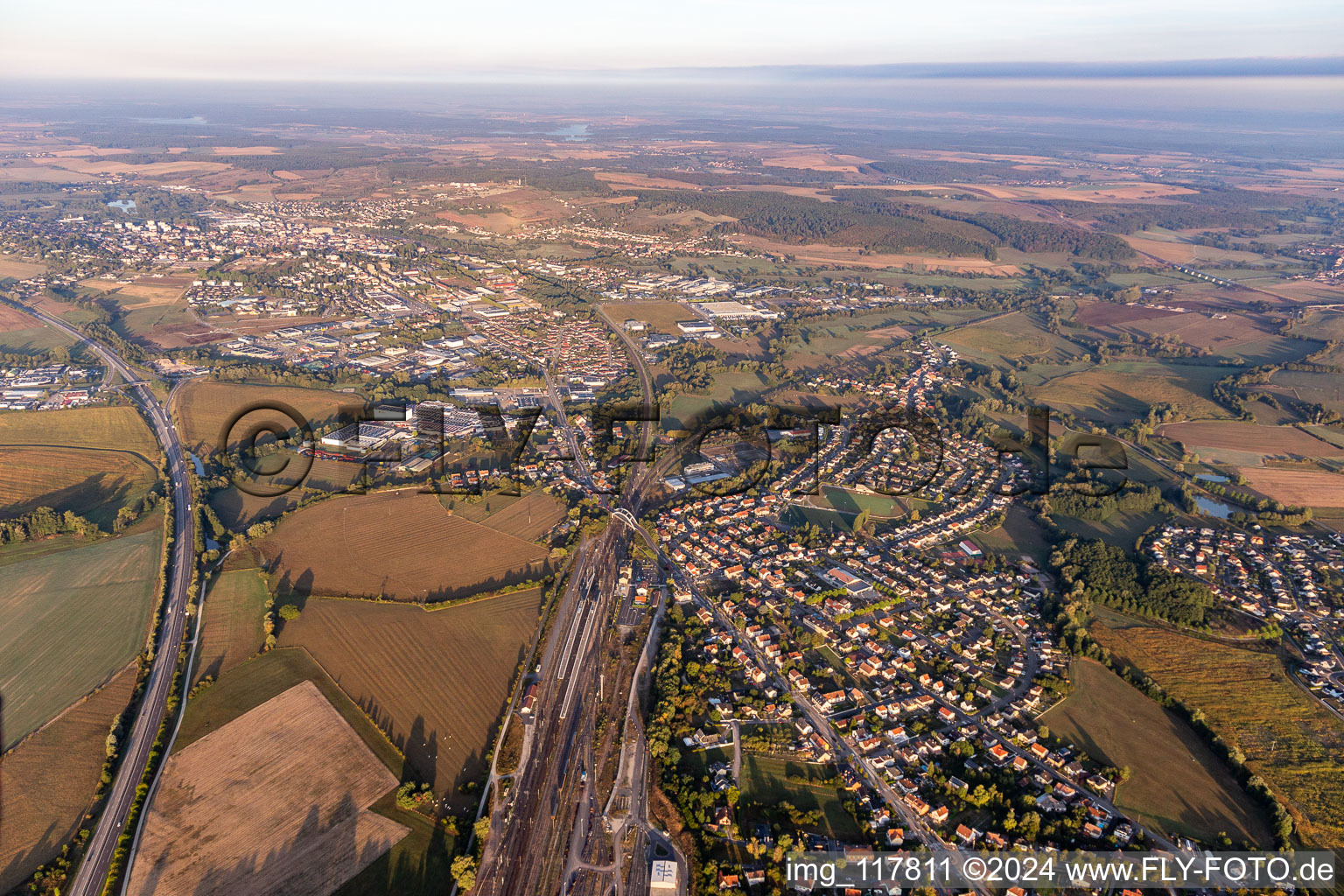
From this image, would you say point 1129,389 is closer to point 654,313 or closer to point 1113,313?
point 1113,313

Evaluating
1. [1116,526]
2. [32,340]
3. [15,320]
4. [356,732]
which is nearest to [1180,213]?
[1116,526]

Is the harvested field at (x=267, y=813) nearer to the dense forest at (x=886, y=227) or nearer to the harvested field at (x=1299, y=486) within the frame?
the harvested field at (x=1299, y=486)

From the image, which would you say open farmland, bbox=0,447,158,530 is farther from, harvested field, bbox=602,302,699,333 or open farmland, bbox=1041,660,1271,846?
open farmland, bbox=1041,660,1271,846

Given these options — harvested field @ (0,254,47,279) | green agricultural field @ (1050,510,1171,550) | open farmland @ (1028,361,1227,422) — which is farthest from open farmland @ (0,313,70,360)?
open farmland @ (1028,361,1227,422)

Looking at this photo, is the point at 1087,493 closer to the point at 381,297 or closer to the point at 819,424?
the point at 819,424

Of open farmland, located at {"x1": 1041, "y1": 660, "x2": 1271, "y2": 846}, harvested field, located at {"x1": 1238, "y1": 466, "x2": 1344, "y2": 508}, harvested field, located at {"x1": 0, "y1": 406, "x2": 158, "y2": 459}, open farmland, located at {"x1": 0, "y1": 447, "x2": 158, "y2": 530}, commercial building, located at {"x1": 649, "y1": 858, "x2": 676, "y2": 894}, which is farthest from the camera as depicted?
harvested field, located at {"x1": 0, "y1": 406, "x2": 158, "y2": 459}
